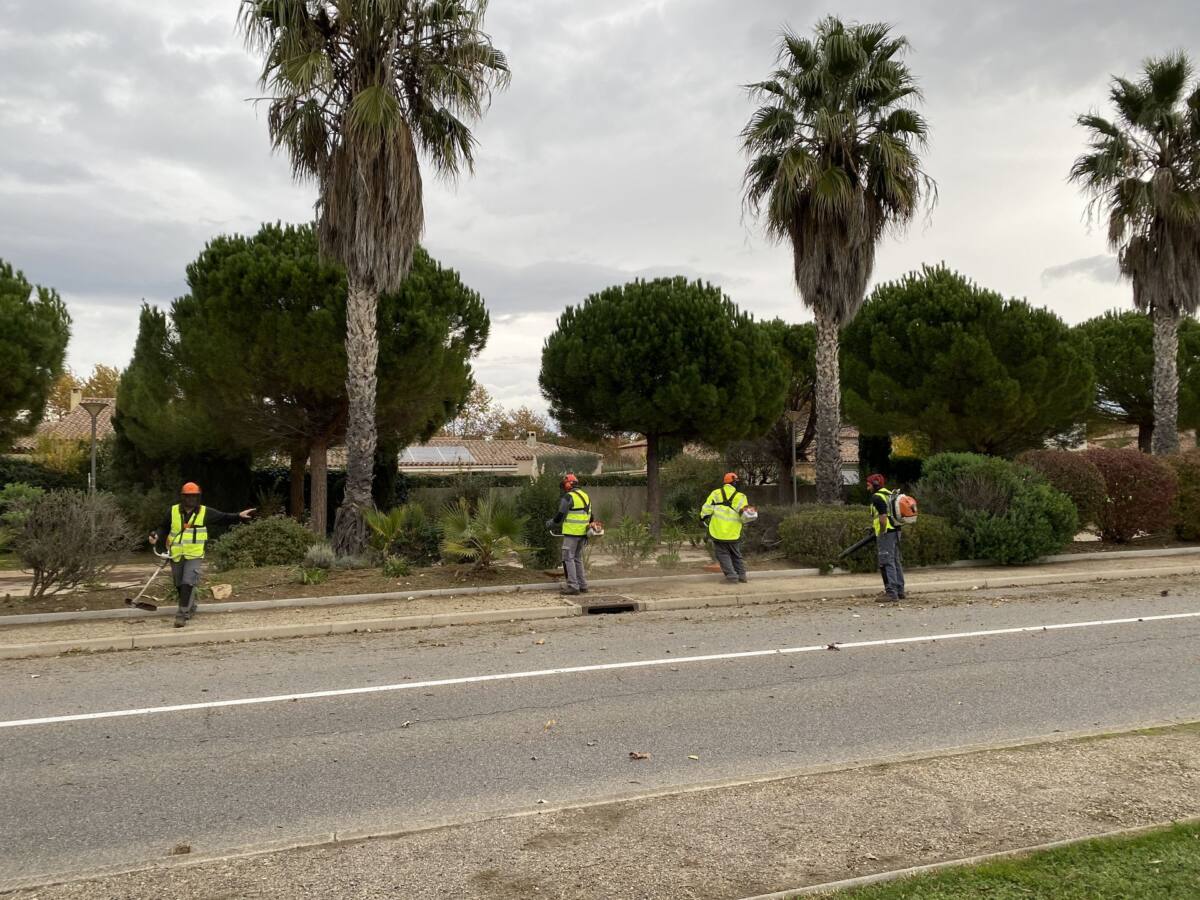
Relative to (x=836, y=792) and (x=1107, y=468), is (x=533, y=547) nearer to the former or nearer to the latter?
(x=836, y=792)

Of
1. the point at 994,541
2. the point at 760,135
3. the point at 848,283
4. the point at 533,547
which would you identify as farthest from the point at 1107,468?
the point at 533,547

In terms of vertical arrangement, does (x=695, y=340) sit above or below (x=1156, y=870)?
above

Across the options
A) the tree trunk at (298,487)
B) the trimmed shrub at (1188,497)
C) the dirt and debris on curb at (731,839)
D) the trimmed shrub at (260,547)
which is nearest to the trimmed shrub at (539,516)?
the trimmed shrub at (260,547)

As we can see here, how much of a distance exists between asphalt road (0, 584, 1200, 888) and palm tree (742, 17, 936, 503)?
31.4 feet

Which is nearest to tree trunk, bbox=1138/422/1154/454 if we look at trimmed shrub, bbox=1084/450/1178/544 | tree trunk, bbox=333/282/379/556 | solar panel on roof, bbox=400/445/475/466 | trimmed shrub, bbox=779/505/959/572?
trimmed shrub, bbox=1084/450/1178/544

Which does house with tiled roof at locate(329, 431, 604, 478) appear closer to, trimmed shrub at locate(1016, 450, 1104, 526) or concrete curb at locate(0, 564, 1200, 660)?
trimmed shrub at locate(1016, 450, 1104, 526)

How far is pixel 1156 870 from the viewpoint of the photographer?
3605mm

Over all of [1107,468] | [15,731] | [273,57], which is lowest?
[15,731]

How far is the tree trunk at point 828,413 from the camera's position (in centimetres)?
1842

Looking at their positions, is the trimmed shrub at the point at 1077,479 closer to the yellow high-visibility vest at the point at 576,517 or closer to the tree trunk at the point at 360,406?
the yellow high-visibility vest at the point at 576,517

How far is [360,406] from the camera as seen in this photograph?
15.0 metres

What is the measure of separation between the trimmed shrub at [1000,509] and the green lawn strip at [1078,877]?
483 inches

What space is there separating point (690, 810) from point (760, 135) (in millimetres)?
16247

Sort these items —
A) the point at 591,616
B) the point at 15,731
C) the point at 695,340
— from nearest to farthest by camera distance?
the point at 15,731, the point at 591,616, the point at 695,340
